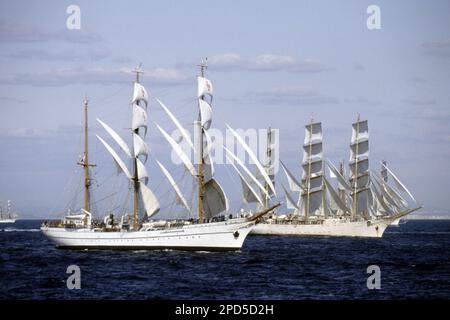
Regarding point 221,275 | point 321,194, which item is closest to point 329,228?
point 321,194

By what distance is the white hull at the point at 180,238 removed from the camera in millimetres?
78438

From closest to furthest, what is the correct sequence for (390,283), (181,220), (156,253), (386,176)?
(390,283)
(156,253)
(181,220)
(386,176)

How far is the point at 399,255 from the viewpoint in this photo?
8531 cm

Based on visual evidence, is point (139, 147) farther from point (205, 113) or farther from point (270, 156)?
point (270, 156)

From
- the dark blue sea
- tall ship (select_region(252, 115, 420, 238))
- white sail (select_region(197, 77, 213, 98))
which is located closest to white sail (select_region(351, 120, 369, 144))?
tall ship (select_region(252, 115, 420, 238))

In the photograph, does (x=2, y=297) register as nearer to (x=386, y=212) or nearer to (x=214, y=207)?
(x=214, y=207)

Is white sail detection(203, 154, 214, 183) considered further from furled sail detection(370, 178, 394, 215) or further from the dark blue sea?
furled sail detection(370, 178, 394, 215)

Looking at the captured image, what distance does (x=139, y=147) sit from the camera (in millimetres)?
81188

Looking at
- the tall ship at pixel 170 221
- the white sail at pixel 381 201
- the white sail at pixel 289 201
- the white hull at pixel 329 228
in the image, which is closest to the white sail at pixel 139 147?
the tall ship at pixel 170 221

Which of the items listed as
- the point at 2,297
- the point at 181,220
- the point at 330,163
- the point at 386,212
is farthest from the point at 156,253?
the point at 386,212

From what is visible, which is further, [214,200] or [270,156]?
[270,156]

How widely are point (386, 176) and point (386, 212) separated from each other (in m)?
31.5

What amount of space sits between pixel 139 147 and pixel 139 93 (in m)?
4.86

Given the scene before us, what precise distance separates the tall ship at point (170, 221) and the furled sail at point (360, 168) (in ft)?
193
